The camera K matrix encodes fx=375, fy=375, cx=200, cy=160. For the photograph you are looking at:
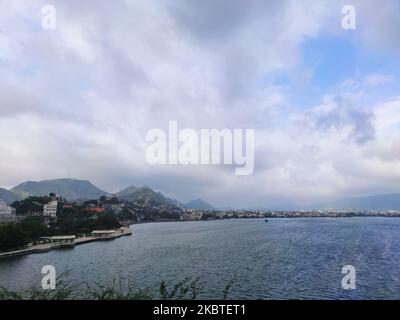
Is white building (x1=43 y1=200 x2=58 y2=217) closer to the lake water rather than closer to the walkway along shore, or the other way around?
the walkway along shore

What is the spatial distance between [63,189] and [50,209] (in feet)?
327

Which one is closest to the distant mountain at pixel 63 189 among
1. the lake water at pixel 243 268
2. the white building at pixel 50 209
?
the white building at pixel 50 209

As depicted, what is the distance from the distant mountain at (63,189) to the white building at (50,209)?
268ft

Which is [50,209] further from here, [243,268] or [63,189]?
[63,189]

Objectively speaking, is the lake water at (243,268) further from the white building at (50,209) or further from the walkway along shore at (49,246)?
the white building at (50,209)

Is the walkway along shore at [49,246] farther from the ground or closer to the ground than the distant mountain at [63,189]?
closer to the ground

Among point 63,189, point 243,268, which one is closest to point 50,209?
point 243,268

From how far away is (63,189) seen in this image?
14650cm

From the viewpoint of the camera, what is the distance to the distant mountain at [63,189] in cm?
13599

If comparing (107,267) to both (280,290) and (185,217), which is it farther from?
(185,217)

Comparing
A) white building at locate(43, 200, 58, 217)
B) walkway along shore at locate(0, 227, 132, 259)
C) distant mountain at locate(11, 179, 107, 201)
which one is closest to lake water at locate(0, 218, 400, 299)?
walkway along shore at locate(0, 227, 132, 259)

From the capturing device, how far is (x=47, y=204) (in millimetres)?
52000

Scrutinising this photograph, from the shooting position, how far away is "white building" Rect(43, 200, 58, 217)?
168ft
